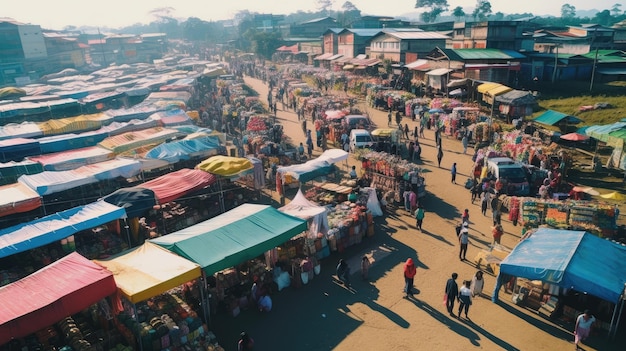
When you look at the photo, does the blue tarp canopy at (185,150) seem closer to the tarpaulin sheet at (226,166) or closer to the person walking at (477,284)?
the tarpaulin sheet at (226,166)

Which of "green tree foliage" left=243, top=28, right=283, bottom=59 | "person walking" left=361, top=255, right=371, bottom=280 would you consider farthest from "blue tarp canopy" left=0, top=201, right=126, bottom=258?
"green tree foliage" left=243, top=28, right=283, bottom=59

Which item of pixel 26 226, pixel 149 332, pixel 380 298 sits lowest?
pixel 380 298

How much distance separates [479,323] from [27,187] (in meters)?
16.5

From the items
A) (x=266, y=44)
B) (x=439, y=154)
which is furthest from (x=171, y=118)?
(x=266, y=44)

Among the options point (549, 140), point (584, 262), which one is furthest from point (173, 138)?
point (549, 140)

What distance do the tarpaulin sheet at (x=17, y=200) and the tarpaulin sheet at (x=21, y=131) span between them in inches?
428

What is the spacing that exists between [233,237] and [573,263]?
354 inches

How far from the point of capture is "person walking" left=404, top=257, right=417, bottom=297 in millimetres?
11336

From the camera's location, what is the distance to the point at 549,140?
2381 cm

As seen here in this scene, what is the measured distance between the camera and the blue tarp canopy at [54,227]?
11.8m

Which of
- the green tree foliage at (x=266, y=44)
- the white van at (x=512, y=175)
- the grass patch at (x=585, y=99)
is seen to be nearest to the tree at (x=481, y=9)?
the green tree foliage at (x=266, y=44)

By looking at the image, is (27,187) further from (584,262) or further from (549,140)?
(549,140)

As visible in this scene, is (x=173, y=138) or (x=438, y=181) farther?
(x=173, y=138)

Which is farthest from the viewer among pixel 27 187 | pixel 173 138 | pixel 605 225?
pixel 173 138
